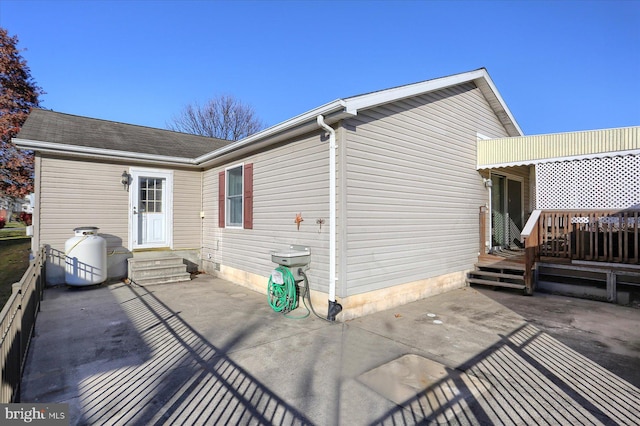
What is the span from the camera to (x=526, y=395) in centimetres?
263

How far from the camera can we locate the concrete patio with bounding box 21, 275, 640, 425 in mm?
2424

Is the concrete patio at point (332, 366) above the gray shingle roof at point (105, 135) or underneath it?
underneath

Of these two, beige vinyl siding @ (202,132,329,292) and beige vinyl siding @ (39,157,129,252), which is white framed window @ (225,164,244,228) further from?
beige vinyl siding @ (39,157,129,252)

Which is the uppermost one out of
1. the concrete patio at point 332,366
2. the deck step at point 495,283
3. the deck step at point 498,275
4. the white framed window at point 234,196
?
the white framed window at point 234,196

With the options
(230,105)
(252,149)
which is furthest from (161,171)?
(230,105)

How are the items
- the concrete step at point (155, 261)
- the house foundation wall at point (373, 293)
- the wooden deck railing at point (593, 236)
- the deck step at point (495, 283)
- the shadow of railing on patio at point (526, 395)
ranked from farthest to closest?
the concrete step at point (155, 261) → the deck step at point (495, 283) → the wooden deck railing at point (593, 236) → the house foundation wall at point (373, 293) → the shadow of railing on patio at point (526, 395)

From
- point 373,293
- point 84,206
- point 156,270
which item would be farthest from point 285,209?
point 84,206

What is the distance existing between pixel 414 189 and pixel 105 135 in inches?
311

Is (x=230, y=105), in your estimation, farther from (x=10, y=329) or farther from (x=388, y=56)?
(x=10, y=329)

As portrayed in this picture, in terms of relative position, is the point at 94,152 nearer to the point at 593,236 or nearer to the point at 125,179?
the point at 125,179

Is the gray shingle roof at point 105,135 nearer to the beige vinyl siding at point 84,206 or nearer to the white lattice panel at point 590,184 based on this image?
the beige vinyl siding at point 84,206

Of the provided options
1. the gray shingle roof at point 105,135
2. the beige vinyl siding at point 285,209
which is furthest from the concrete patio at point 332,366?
the gray shingle roof at point 105,135

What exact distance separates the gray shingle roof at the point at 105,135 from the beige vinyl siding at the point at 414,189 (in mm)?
5721

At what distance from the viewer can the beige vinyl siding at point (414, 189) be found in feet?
16.0
